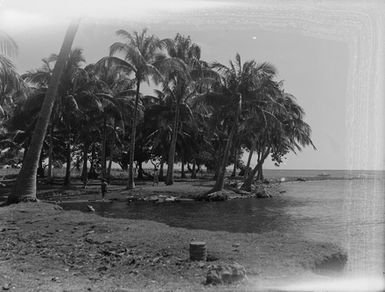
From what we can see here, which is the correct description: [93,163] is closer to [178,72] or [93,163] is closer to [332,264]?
[178,72]

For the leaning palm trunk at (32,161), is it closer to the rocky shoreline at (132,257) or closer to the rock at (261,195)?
the rocky shoreline at (132,257)

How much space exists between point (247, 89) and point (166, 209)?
1481cm

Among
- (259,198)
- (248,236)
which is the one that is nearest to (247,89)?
(259,198)

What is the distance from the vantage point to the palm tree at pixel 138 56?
38594 mm

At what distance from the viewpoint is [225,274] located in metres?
8.96

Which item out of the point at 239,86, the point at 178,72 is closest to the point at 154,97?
the point at 178,72

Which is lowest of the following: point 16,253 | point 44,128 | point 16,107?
point 16,253

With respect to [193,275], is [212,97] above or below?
above

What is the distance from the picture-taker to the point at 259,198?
1630 inches

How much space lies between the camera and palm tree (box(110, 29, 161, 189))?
38.6 m

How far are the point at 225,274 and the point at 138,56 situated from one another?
31.9 m

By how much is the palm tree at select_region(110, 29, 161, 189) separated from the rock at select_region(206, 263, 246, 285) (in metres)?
31.0

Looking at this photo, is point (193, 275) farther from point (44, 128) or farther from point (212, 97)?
point (212, 97)

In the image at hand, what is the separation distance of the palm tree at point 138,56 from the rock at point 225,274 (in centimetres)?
3099
